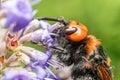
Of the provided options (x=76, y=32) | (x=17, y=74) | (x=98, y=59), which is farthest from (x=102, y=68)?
(x=17, y=74)

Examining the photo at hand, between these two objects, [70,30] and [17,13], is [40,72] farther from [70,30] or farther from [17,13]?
[17,13]

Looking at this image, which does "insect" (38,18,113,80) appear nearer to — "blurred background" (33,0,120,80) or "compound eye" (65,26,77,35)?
"compound eye" (65,26,77,35)

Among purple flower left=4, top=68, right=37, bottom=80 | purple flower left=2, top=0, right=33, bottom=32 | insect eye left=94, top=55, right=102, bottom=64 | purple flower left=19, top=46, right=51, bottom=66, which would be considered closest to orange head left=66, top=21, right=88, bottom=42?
insect eye left=94, top=55, right=102, bottom=64

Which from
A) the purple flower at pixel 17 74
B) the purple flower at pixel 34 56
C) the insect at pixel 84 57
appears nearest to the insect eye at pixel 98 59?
the insect at pixel 84 57

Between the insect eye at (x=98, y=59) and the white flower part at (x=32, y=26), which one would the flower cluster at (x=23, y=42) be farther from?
the insect eye at (x=98, y=59)

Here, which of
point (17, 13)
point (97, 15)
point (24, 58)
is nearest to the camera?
point (17, 13)

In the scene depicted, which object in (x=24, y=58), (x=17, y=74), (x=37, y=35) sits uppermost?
(x=37, y=35)

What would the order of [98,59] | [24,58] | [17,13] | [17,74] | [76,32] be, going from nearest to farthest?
[17,13]
[17,74]
[24,58]
[76,32]
[98,59]

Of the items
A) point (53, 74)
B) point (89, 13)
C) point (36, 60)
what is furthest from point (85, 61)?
point (89, 13)
